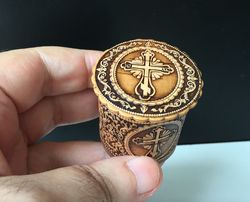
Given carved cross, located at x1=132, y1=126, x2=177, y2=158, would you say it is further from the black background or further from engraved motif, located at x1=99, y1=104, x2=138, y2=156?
the black background

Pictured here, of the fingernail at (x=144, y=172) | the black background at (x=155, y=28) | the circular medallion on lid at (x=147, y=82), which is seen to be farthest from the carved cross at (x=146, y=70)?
the black background at (x=155, y=28)

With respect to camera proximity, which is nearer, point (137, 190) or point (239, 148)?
point (137, 190)

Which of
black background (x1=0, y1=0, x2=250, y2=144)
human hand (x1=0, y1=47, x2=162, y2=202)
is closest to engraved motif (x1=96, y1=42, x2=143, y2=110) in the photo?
human hand (x1=0, y1=47, x2=162, y2=202)

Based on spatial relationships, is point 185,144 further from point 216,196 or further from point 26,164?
point 26,164

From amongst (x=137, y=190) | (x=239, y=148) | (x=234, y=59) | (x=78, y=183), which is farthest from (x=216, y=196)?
(x=78, y=183)

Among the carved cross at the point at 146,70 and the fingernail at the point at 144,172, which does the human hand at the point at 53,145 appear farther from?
the carved cross at the point at 146,70

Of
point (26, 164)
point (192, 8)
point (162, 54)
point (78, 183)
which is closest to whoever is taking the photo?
point (78, 183)

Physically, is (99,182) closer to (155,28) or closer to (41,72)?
(41,72)

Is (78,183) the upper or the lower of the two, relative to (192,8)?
lower
